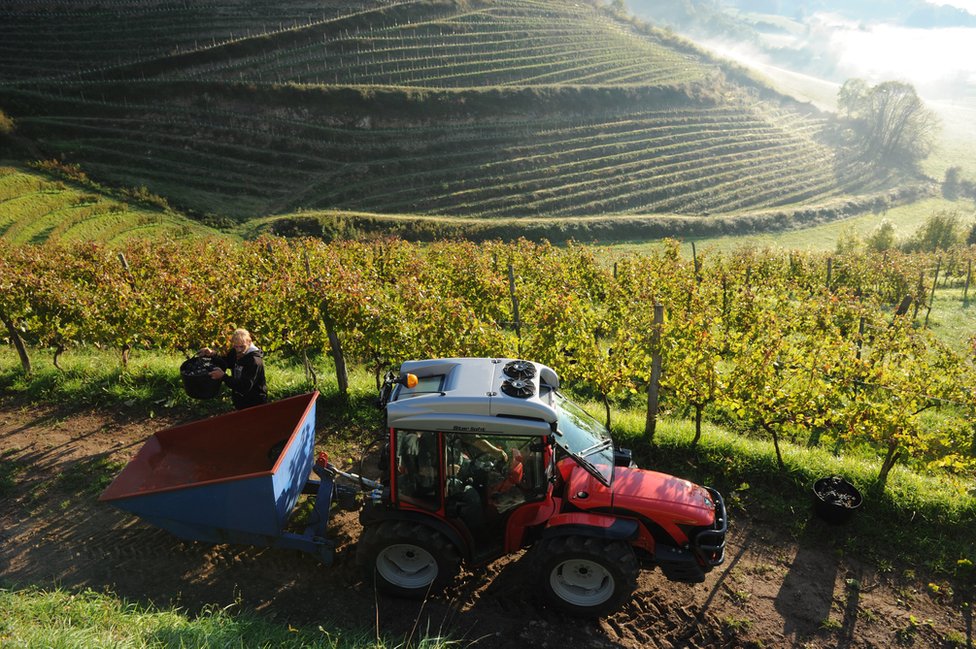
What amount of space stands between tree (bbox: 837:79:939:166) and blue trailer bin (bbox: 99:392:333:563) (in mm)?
76417

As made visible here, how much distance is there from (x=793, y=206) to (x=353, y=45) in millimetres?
46952

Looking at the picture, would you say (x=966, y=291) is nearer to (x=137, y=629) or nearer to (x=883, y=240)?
(x=883, y=240)

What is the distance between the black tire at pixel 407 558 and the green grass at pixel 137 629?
51 cm

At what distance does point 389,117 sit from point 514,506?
158 ft

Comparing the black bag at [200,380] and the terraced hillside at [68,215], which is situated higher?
the black bag at [200,380]

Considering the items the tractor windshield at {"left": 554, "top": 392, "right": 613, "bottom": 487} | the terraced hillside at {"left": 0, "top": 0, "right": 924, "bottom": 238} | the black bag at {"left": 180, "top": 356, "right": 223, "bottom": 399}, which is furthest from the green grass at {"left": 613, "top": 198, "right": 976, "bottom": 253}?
the black bag at {"left": 180, "top": 356, "right": 223, "bottom": 399}

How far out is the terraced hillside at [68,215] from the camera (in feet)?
85.9

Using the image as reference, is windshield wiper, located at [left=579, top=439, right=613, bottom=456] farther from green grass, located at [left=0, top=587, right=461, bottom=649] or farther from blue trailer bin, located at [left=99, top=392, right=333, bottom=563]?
blue trailer bin, located at [left=99, top=392, right=333, bottom=563]

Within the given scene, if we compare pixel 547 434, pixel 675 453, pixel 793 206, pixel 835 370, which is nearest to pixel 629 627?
pixel 547 434

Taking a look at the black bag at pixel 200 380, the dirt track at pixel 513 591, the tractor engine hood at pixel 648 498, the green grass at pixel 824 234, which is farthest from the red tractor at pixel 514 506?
the green grass at pixel 824 234

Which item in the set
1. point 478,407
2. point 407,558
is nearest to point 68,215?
point 407,558

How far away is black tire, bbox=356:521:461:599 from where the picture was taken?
5238 mm

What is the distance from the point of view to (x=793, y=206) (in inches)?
1854

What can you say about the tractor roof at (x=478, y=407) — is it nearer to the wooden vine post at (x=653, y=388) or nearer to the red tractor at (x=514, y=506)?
the red tractor at (x=514, y=506)
